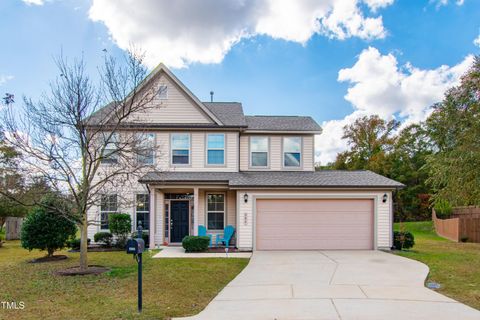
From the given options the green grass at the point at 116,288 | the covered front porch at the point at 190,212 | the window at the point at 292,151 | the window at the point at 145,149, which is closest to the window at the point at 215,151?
the covered front porch at the point at 190,212

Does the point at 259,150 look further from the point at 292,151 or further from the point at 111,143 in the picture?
the point at 111,143

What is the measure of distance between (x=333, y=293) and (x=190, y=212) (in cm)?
1035

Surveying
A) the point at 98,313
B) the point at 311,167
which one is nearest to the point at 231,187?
the point at 311,167

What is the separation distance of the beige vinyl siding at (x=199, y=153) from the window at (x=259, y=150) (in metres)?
0.99

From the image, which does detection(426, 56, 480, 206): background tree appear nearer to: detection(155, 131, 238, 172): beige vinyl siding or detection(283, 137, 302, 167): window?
detection(283, 137, 302, 167): window

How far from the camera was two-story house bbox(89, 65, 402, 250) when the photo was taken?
1548cm

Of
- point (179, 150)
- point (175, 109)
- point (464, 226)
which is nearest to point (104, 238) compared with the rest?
point (179, 150)

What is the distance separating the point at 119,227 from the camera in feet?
52.6

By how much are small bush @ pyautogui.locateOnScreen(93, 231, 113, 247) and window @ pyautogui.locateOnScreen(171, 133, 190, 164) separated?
4.16 meters

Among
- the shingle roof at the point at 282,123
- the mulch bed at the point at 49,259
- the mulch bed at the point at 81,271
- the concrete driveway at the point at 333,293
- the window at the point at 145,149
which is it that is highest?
the shingle roof at the point at 282,123

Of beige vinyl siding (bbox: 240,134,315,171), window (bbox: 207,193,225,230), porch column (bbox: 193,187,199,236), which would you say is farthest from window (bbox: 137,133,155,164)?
→ beige vinyl siding (bbox: 240,134,315,171)

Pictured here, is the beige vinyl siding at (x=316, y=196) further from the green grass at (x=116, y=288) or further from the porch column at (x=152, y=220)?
the porch column at (x=152, y=220)

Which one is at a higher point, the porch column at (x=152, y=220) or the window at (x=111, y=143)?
the window at (x=111, y=143)

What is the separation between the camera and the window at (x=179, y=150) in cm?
1741
